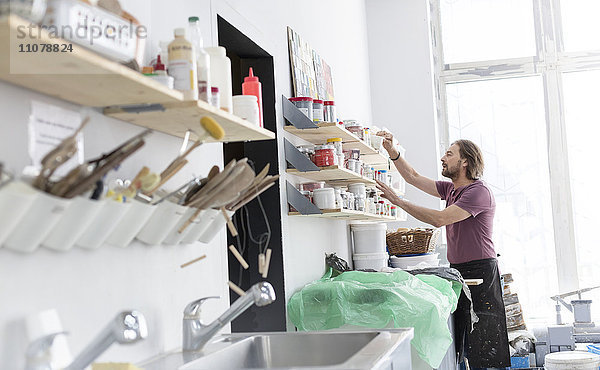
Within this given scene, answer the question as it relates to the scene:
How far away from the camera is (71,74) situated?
3.93 feet

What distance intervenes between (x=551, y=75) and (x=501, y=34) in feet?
1.83

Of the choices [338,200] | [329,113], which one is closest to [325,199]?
[338,200]

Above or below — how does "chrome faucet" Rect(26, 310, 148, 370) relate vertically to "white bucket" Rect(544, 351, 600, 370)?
above

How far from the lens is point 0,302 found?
1212mm

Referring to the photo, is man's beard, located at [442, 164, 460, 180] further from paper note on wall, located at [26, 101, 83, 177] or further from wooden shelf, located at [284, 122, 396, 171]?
paper note on wall, located at [26, 101, 83, 177]

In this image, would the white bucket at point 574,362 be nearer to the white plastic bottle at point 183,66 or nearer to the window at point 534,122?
the window at point 534,122

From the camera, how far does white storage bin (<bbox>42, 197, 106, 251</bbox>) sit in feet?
4.20

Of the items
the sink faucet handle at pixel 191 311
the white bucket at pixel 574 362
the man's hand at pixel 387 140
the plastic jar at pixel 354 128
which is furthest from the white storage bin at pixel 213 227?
the white bucket at pixel 574 362

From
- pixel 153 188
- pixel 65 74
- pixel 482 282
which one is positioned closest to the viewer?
pixel 65 74

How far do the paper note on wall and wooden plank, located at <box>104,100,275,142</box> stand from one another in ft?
0.45

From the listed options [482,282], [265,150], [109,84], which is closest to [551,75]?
[482,282]

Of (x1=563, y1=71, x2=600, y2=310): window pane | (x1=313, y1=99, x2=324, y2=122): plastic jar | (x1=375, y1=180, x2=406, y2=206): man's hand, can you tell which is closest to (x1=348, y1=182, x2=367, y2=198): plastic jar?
(x1=375, y1=180, x2=406, y2=206): man's hand

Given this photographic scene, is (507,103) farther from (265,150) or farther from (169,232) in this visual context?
(169,232)

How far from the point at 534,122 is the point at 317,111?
313 centimetres
